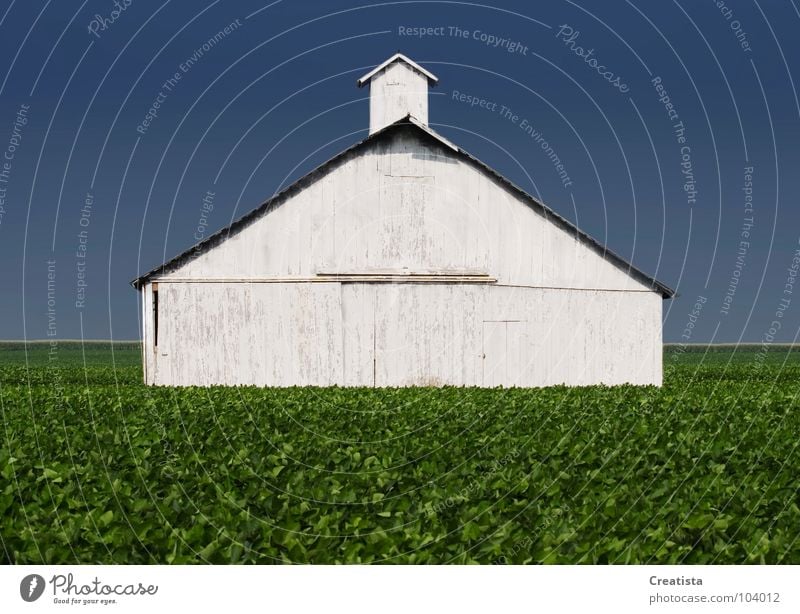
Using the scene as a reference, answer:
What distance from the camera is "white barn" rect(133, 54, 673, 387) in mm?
23031

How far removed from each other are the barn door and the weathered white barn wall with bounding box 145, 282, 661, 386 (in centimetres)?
3

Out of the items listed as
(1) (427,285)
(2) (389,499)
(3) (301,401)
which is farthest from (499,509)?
(1) (427,285)

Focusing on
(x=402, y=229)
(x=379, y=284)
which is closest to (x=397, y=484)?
(x=379, y=284)

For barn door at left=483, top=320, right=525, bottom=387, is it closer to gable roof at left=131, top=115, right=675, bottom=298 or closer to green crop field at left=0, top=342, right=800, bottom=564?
gable roof at left=131, top=115, right=675, bottom=298

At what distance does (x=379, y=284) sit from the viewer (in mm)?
23328

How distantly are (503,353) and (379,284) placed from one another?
4.17 metres

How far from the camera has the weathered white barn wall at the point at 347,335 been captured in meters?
23.0

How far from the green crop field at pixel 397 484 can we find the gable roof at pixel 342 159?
754cm

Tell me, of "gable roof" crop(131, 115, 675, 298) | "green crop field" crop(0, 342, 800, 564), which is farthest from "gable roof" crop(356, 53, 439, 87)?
"green crop field" crop(0, 342, 800, 564)

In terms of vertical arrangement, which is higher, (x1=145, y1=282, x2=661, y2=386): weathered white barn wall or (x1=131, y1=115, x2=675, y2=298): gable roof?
(x1=131, y1=115, x2=675, y2=298): gable roof

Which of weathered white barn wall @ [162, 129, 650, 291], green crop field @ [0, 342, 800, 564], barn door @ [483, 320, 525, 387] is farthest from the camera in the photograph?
barn door @ [483, 320, 525, 387]

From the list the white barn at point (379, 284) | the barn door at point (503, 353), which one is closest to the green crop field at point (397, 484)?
the white barn at point (379, 284)
